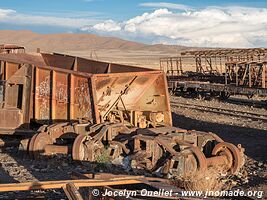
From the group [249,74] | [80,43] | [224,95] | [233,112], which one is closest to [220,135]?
[233,112]

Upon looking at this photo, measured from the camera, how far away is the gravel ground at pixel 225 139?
9.25 metres

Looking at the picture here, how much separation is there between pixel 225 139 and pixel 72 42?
164 m

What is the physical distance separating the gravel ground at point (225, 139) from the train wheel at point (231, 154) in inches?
9.2

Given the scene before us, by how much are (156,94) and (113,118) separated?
1.32 meters

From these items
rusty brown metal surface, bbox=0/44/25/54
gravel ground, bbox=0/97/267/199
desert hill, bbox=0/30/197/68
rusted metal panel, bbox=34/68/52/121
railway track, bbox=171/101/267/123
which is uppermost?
desert hill, bbox=0/30/197/68

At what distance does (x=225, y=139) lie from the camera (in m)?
15.0

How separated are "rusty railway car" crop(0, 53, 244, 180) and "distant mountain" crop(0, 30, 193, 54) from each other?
473 ft

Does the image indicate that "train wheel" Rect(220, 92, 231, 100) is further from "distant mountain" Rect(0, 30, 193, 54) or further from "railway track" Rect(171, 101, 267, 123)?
"distant mountain" Rect(0, 30, 193, 54)

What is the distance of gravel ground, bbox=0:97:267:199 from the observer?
30.3 feet

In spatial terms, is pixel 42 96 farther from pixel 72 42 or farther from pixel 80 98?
pixel 72 42

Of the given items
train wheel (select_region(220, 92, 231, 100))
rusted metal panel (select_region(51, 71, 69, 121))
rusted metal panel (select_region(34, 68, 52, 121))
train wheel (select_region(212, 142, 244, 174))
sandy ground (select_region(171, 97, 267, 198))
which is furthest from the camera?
train wheel (select_region(220, 92, 231, 100))

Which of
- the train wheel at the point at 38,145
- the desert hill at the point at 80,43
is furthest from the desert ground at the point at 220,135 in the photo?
the desert hill at the point at 80,43

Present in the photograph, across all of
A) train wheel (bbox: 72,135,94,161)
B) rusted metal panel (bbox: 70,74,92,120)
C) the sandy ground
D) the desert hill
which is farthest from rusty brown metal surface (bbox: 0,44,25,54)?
the desert hill

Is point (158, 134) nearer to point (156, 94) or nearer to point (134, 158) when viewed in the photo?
point (134, 158)
